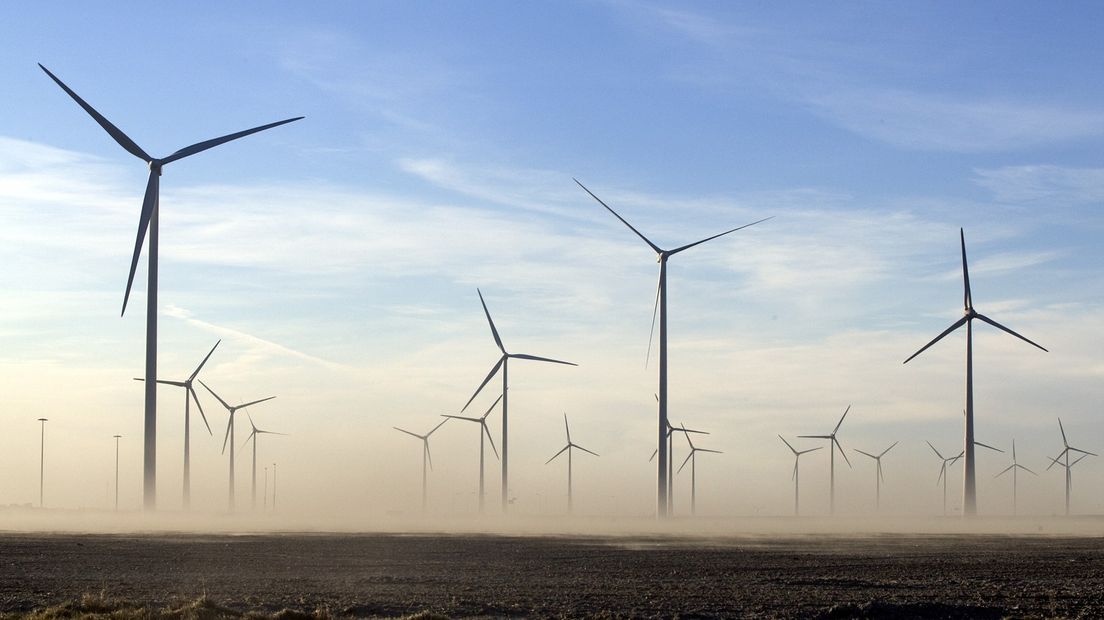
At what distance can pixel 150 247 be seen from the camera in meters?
96.8

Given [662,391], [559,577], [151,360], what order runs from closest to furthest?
[559,577] < [151,360] < [662,391]

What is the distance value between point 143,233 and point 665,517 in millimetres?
52902

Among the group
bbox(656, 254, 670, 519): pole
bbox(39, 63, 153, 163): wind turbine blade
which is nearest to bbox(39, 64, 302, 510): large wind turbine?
bbox(39, 63, 153, 163): wind turbine blade

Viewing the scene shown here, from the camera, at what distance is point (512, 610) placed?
40219mm

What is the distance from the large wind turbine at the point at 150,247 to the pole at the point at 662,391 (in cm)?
3777

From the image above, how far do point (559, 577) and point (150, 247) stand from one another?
53.2 metres

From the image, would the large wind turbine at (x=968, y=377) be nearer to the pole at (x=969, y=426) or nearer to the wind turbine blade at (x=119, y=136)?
the pole at (x=969, y=426)

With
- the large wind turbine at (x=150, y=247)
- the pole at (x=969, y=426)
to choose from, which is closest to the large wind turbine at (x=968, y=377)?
the pole at (x=969, y=426)

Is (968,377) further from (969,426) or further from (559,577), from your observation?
(559,577)

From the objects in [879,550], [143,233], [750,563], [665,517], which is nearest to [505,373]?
[665,517]

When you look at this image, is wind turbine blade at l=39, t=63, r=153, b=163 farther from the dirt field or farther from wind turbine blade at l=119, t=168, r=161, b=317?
the dirt field

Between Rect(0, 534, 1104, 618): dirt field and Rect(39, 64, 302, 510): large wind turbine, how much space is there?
12140mm

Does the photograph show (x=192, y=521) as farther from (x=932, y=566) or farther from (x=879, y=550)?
(x=932, y=566)

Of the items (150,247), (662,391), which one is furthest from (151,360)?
(662,391)
